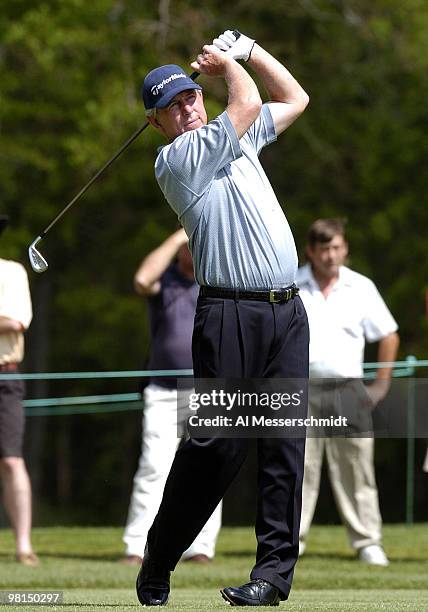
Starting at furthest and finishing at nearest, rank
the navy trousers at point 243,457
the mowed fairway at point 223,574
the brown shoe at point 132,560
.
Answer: the brown shoe at point 132,560
the mowed fairway at point 223,574
the navy trousers at point 243,457

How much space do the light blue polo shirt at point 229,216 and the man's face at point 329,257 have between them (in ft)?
11.5

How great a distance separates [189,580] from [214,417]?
2.72 meters

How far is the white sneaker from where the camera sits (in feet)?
28.9

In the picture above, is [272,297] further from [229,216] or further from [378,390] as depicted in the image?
[378,390]

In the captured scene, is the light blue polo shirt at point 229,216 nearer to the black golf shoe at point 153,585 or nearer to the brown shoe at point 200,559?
the black golf shoe at point 153,585

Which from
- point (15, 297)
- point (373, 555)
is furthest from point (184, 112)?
point (373, 555)

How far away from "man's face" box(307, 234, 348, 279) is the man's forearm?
10.7 ft

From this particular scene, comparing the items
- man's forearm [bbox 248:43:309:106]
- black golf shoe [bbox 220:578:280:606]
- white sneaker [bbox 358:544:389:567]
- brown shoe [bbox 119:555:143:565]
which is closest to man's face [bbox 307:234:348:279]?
white sneaker [bbox 358:544:389:567]

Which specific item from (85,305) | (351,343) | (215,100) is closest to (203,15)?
(215,100)

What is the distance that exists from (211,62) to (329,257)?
11.8 feet

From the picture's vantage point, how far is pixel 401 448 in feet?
72.0

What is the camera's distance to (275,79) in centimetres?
552

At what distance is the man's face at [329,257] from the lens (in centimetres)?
877

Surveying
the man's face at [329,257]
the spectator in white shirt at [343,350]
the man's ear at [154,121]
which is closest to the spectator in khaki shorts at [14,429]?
the spectator in white shirt at [343,350]
